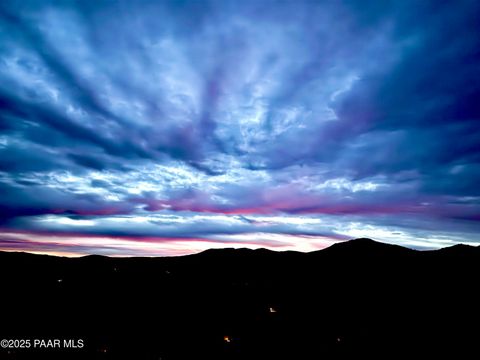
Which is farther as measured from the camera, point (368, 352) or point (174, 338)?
point (174, 338)

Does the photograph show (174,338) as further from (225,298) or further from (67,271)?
(67,271)

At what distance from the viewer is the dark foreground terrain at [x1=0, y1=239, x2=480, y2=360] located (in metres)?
11.1

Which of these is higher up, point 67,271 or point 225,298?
point 67,271

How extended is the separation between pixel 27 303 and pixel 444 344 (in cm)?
1888

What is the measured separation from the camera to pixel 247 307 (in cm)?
1415

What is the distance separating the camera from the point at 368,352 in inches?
422

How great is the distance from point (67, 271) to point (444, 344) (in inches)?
803

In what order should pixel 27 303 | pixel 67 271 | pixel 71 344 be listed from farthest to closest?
1. pixel 67 271
2. pixel 27 303
3. pixel 71 344

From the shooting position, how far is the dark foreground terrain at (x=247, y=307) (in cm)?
1109

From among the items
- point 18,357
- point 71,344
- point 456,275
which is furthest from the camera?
point 456,275

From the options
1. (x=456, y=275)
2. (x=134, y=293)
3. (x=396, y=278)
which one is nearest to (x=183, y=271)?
(x=134, y=293)

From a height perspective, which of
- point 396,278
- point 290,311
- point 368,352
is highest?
point 396,278

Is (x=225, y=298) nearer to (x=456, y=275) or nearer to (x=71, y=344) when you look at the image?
(x=71, y=344)

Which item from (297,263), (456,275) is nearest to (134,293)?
(297,263)
